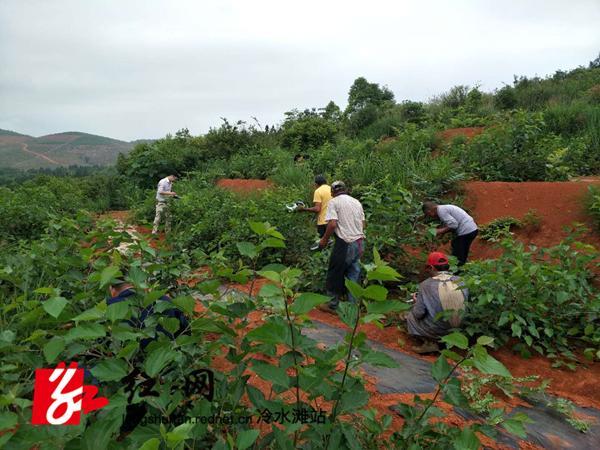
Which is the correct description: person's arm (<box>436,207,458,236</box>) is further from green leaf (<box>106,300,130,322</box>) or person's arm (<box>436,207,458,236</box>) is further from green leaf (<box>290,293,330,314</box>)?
green leaf (<box>106,300,130,322</box>)

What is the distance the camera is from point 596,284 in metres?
4.69

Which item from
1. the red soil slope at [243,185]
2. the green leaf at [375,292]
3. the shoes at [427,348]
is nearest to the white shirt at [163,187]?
the red soil slope at [243,185]

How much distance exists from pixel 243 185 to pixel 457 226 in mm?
7908

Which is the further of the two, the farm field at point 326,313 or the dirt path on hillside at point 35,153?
the dirt path on hillside at point 35,153

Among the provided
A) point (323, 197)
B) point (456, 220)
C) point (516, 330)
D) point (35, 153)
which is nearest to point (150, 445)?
point (516, 330)

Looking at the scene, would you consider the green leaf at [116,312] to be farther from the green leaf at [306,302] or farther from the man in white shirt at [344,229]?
the man in white shirt at [344,229]

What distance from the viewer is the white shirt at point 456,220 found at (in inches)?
206

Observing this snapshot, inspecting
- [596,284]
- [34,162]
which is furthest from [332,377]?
[34,162]

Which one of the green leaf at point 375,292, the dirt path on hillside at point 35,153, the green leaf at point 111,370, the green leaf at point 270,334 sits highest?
the dirt path on hillside at point 35,153

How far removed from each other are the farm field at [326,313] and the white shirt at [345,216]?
478 millimetres

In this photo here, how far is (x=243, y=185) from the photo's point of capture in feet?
39.4

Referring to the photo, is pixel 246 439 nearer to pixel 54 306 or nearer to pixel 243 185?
pixel 54 306

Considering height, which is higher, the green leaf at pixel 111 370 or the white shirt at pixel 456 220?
the green leaf at pixel 111 370

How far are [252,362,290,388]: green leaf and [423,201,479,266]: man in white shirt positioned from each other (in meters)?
4.40
